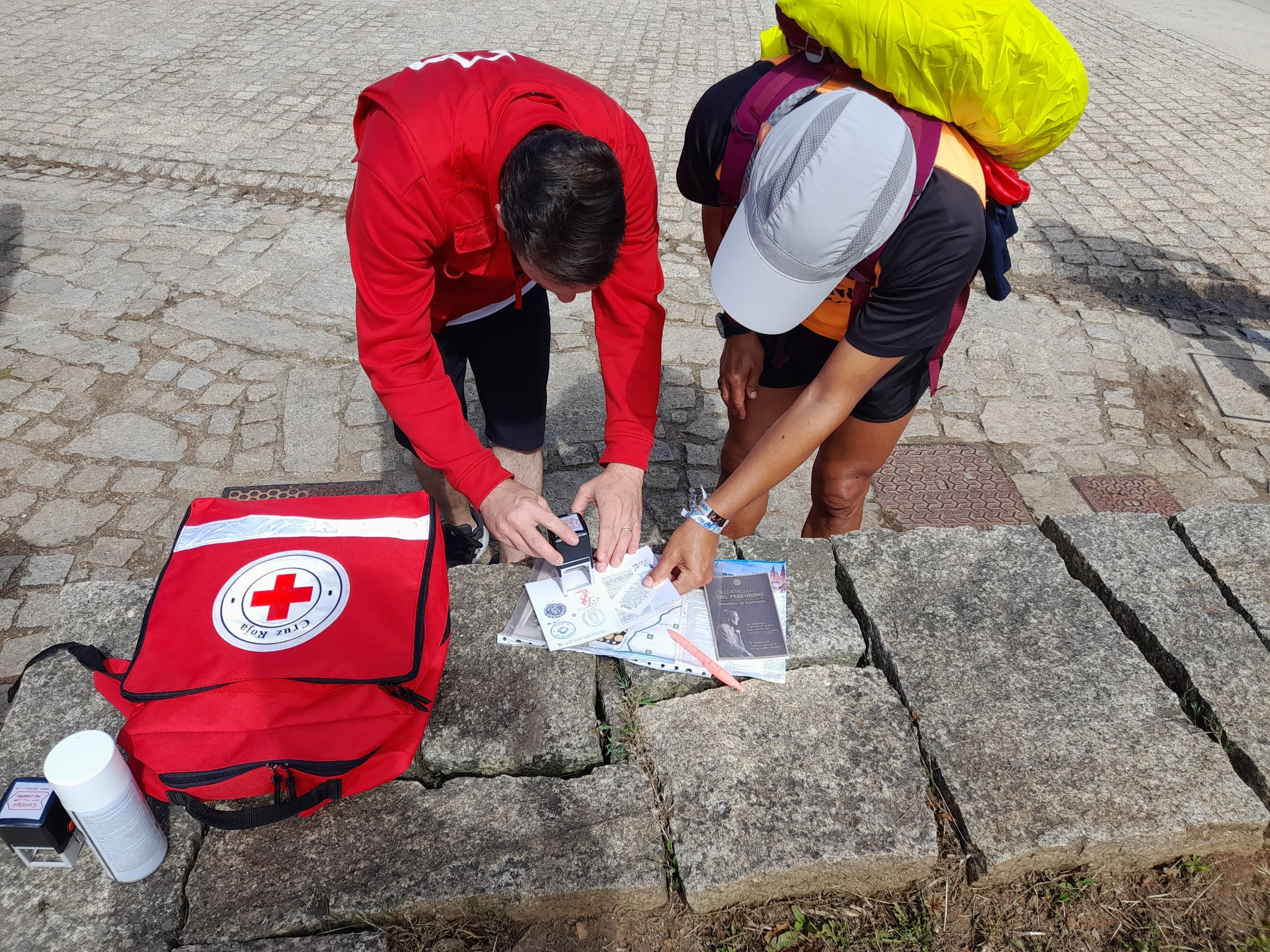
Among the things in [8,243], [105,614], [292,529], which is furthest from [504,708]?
[8,243]

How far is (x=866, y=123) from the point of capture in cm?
174

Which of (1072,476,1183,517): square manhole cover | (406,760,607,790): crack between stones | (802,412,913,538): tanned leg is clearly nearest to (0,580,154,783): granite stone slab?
(406,760,607,790): crack between stones

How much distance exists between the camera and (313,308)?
488 cm

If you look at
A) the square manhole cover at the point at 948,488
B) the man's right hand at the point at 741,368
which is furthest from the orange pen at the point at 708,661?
the square manhole cover at the point at 948,488

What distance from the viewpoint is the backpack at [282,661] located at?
5.43 ft

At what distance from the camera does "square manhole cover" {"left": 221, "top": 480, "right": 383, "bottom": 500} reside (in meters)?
3.63

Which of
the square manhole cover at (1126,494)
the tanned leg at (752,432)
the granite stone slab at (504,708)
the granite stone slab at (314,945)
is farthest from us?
the square manhole cover at (1126,494)

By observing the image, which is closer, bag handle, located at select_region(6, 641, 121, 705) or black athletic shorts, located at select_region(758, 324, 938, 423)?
bag handle, located at select_region(6, 641, 121, 705)

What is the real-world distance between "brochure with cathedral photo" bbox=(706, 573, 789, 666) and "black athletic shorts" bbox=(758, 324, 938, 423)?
598mm

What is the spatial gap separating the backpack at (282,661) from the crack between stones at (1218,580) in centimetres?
210

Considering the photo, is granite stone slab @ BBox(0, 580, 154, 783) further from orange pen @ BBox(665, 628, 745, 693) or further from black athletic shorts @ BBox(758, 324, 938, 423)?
black athletic shorts @ BBox(758, 324, 938, 423)

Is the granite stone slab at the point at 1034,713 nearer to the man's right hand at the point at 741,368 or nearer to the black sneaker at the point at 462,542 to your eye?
the man's right hand at the point at 741,368

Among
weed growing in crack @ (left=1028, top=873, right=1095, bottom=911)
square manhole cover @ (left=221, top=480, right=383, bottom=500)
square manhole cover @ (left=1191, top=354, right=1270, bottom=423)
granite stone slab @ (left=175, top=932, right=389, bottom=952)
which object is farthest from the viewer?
square manhole cover @ (left=1191, top=354, right=1270, bottom=423)

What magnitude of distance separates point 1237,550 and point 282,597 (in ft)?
8.48
